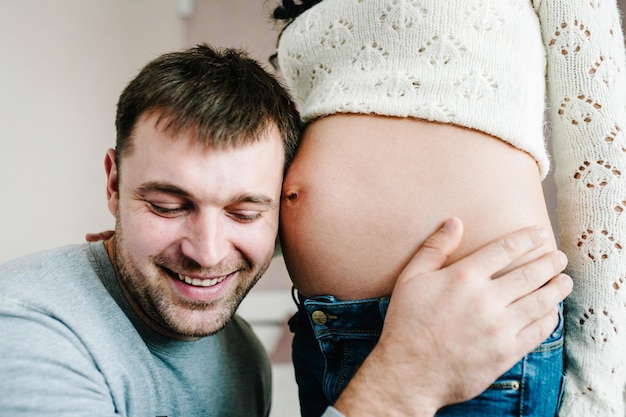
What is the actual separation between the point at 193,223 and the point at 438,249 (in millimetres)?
369

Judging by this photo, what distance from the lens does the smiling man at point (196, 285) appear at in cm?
75

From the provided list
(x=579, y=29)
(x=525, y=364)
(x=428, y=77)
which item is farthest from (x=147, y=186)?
(x=579, y=29)

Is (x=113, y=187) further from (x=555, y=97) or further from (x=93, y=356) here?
(x=555, y=97)

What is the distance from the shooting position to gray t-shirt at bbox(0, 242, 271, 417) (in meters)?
0.76

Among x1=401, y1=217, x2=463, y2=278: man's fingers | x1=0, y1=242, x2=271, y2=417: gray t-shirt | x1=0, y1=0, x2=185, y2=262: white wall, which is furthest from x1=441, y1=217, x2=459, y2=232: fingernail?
x1=0, y1=0, x2=185, y2=262: white wall

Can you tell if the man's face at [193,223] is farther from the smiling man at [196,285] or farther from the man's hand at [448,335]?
the man's hand at [448,335]

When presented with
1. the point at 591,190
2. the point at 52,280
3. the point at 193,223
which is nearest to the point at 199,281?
the point at 193,223

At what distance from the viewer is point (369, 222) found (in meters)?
0.84

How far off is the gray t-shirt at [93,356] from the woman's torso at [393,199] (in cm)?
30

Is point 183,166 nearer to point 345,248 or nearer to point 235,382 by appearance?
point 345,248

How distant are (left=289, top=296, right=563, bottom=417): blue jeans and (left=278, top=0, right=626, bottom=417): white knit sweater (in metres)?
0.07

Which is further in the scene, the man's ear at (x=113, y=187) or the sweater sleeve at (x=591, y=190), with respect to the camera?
the man's ear at (x=113, y=187)

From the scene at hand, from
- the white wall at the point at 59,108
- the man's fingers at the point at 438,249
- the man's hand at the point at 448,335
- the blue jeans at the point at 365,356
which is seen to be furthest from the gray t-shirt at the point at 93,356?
the white wall at the point at 59,108

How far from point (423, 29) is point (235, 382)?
0.76 m
